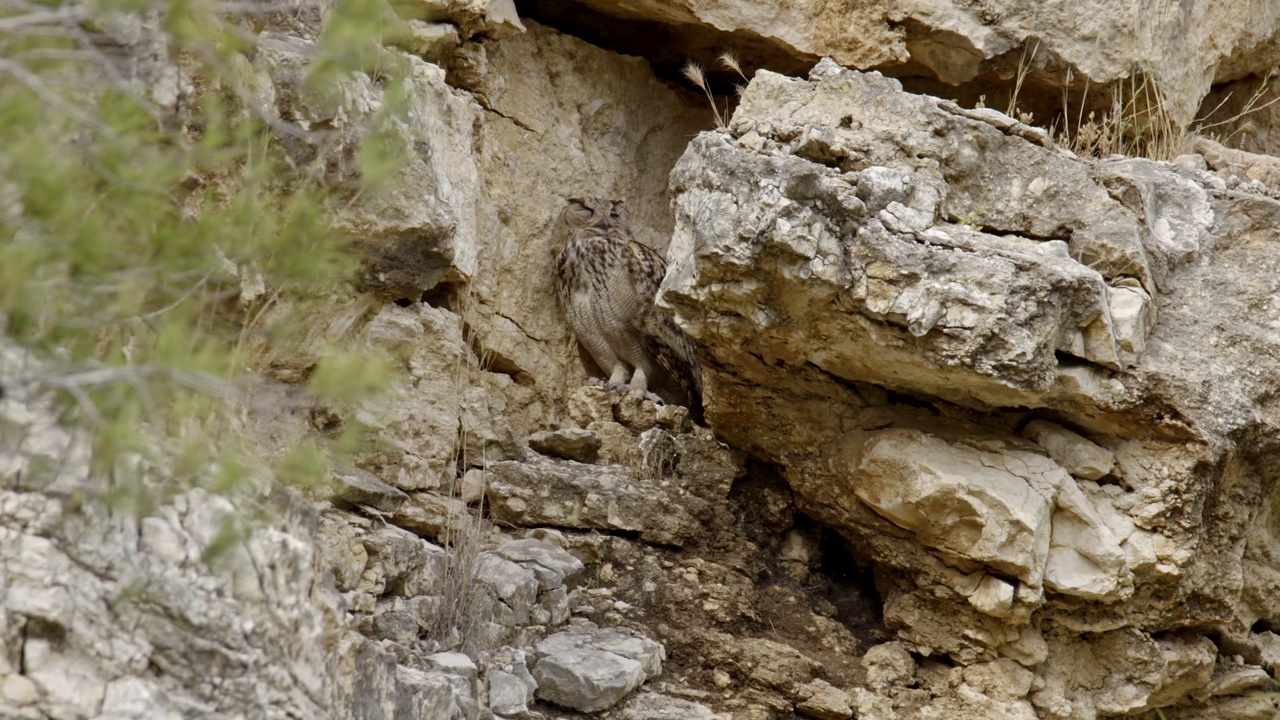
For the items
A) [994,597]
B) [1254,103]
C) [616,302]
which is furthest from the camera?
[1254,103]

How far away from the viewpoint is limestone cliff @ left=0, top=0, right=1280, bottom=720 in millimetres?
4195

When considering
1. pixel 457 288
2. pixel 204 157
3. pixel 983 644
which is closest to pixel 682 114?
pixel 457 288

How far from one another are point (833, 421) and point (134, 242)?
3020 millimetres

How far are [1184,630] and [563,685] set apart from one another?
2.53 m

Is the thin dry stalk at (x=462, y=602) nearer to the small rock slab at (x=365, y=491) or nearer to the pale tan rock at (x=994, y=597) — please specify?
the small rock slab at (x=365, y=491)

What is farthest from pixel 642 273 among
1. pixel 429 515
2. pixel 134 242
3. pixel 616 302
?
pixel 134 242

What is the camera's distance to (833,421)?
485cm

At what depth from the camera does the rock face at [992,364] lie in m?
4.22

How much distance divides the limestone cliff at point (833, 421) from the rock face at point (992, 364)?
1 centimetres

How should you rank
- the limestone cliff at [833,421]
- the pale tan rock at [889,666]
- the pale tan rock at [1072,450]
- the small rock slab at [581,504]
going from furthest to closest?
the small rock slab at [581,504], the pale tan rock at [889,666], the pale tan rock at [1072,450], the limestone cliff at [833,421]

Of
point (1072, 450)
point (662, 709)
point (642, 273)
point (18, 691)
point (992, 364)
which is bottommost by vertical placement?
point (662, 709)

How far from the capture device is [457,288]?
5.44 metres

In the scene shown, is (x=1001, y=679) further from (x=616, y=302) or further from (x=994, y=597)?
(x=616, y=302)

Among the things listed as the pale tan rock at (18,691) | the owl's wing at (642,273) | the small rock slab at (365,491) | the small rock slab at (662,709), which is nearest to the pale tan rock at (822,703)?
the small rock slab at (662,709)
